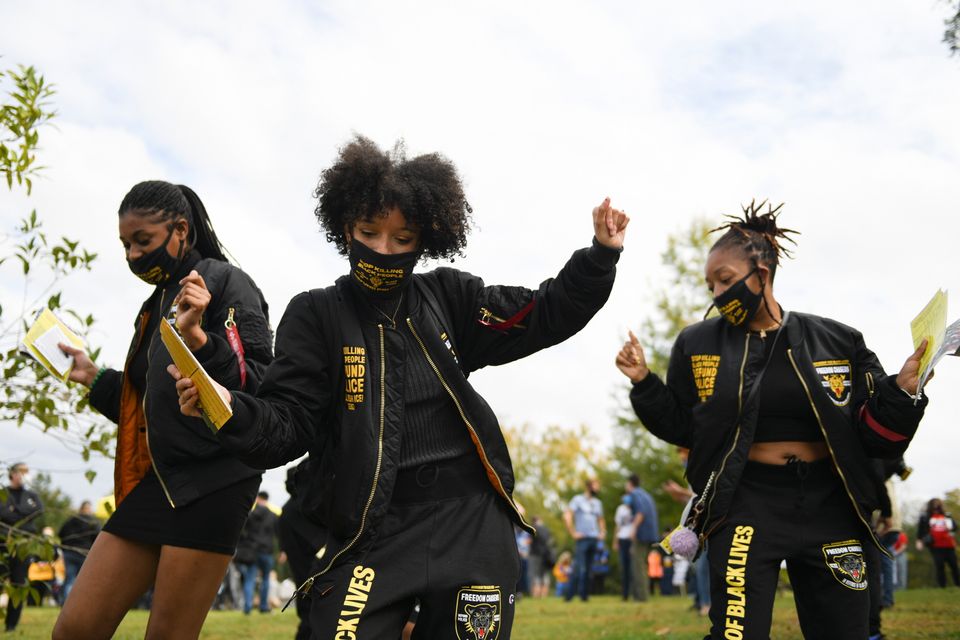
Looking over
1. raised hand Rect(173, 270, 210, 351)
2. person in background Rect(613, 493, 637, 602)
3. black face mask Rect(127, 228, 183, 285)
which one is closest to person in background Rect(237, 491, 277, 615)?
person in background Rect(613, 493, 637, 602)

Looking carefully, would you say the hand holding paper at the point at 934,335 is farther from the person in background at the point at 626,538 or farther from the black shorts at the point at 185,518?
the person in background at the point at 626,538

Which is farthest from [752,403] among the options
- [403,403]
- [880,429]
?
[403,403]

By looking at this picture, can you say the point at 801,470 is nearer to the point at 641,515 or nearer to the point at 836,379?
the point at 836,379

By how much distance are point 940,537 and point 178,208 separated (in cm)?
1783

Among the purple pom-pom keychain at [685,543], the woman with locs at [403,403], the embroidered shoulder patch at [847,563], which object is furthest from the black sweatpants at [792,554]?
the woman with locs at [403,403]

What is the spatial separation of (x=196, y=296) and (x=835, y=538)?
9.77ft

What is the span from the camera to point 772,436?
15.7 ft

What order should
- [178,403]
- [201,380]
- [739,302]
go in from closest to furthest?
1. [201,380]
2. [178,403]
3. [739,302]

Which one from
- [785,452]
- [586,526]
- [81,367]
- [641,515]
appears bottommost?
[785,452]

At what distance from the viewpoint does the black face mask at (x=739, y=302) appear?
497cm

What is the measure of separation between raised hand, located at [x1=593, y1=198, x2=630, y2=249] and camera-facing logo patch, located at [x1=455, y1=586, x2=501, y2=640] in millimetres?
1226

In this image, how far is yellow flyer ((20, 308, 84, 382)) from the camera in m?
4.84

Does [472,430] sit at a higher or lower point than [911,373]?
lower

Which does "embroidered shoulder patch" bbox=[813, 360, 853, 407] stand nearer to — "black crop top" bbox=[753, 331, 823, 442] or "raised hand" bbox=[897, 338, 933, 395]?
"black crop top" bbox=[753, 331, 823, 442]
